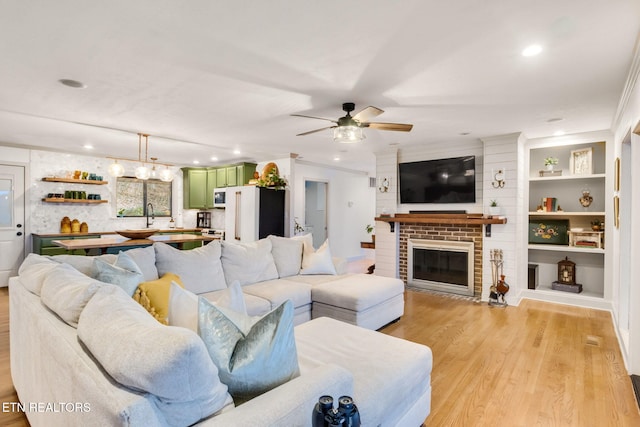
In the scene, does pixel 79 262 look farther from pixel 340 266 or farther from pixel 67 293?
pixel 340 266

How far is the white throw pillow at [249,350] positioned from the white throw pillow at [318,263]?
8.99 ft

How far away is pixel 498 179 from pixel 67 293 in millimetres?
4909

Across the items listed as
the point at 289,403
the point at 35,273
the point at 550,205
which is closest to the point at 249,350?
the point at 289,403

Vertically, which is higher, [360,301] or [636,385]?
[360,301]

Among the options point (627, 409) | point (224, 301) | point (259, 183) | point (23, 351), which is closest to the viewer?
point (224, 301)

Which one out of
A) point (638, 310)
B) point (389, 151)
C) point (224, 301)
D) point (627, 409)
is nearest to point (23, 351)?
point (224, 301)

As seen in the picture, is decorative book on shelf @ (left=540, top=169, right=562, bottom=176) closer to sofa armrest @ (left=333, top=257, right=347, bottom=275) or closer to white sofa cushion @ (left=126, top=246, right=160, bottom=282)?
sofa armrest @ (left=333, top=257, right=347, bottom=275)

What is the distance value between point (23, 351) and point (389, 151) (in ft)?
16.9

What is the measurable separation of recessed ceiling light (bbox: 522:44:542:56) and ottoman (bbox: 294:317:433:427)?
2052 mm

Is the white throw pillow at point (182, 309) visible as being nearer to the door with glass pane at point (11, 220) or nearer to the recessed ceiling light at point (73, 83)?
the recessed ceiling light at point (73, 83)

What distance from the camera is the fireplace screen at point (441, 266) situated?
17.0ft

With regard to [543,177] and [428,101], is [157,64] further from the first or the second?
[543,177]

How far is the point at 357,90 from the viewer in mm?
2957

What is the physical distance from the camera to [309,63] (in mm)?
2455
